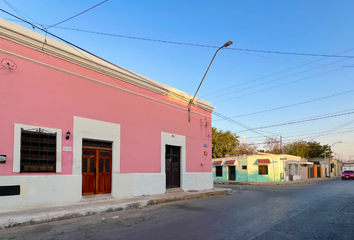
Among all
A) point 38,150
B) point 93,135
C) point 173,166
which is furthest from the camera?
point 173,166

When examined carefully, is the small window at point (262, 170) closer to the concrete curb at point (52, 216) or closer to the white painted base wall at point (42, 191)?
the concrete curb at point (52, 216)

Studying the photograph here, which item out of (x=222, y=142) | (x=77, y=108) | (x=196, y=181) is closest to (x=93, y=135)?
(x=77, y=108)

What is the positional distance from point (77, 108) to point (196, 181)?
383 inches

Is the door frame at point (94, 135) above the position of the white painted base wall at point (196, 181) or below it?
above

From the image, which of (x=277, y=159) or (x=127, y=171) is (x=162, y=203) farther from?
(x=277, y=159)

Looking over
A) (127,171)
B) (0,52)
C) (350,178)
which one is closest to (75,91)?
(0,52)

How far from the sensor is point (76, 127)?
10.8 meters

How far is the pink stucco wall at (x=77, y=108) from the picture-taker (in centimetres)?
898

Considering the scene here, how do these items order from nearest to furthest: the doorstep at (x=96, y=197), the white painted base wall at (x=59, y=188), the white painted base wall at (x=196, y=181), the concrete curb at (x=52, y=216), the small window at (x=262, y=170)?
the concrete curb at (x=52, y=216)
the white painted base wall at (x=59, y=188)
the doorstep at (x=96, y=197)
the white painted base wall at (x=196, y=181)
the small window at (x=262, y=170)

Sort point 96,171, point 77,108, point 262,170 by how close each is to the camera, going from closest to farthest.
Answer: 1. point 77,108
2. point 96,171
3. point 262,170

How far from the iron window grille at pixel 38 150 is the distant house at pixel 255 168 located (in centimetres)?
2870

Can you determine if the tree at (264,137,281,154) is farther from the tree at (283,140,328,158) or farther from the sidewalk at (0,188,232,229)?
the sidewalk at (0,188,232,229)

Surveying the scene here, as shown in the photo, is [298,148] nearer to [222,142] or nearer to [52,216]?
[222,142]

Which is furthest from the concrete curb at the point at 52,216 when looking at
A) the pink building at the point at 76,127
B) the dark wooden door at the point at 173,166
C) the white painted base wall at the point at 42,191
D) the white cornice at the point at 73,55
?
the white cornice at the point at 73,55
